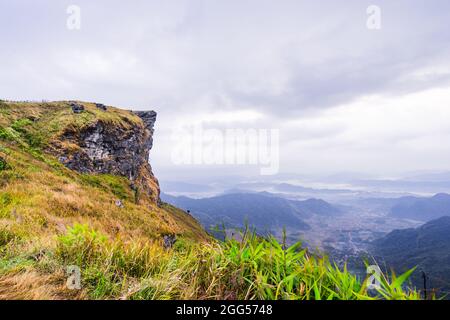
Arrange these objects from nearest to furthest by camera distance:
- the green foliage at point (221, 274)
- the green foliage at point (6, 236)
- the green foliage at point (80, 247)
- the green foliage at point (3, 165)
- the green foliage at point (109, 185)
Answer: the green foliage at point (221, 274) → the green foliage at point (80, 247) → the green foliage at point (6, 236) → the green foliage at point (3, 165) → the green foliage at point (109, 185)

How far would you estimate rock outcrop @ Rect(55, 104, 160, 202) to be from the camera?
34875 millimetres

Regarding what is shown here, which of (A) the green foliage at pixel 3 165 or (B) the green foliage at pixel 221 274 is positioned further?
(A) the green foliage at pixel 3 165

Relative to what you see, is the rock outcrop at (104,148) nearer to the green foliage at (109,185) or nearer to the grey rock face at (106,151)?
the grey rock face at (106,151)

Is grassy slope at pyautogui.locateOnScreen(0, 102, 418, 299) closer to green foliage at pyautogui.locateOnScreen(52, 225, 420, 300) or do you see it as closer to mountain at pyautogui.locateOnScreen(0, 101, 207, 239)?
green foliage at pyautogui.locateOnScreen(52, 225, 420, 300)

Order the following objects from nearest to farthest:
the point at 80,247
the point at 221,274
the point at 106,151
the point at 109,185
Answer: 1. the point at 221,274
2. the point at 80,247
3. the point at 109,185
4. the point at 106,151

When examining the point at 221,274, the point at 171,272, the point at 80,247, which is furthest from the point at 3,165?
the point at 221,274

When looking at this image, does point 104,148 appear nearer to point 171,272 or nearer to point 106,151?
point 106,151

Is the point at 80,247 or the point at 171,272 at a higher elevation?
the point at 80,247

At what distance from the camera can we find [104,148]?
43.5 meters

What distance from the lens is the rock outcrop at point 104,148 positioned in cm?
3488

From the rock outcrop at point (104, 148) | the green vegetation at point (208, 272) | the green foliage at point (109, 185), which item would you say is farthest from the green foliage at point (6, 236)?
the rock outcrop at point (104, 148)
